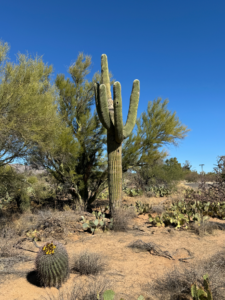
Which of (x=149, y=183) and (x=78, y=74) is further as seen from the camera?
(x=149, y=183)

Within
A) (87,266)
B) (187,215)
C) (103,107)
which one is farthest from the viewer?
(103,107)

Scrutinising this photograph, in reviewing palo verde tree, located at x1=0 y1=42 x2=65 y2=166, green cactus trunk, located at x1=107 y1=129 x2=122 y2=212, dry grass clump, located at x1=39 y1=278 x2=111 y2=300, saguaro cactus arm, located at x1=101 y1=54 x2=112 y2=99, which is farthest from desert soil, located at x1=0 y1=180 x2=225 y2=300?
saguaro cactus arm, located at x1=101 y1=54 x2=112 y2=99

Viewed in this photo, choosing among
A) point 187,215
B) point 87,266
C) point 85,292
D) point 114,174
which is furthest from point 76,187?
point 85,292

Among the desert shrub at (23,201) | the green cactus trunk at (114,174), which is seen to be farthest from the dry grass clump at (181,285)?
the desert shrub at (23,201)

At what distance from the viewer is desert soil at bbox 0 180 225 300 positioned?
3.87 m

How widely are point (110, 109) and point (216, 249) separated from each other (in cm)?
630

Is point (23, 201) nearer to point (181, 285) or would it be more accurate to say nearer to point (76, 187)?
point (76, 187)

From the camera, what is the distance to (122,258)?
17.5 ft

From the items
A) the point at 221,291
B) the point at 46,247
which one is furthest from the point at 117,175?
the point at 221,291

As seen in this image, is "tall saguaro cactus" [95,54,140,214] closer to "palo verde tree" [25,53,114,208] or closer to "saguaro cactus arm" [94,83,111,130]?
"saguaro cactus arm" [94,83,111,130]

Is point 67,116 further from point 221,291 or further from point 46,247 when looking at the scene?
point 221,291

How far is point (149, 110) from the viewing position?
13.6m

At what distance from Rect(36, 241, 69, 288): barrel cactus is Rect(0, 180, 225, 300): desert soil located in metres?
0.12

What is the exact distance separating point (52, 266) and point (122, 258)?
6.38ft
